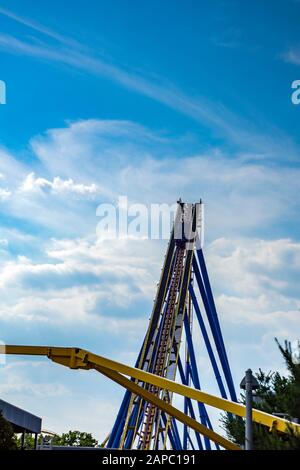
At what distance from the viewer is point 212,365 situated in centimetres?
3591

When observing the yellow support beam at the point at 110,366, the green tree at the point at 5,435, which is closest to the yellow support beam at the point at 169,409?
the yellow support beam at the point at 110,366

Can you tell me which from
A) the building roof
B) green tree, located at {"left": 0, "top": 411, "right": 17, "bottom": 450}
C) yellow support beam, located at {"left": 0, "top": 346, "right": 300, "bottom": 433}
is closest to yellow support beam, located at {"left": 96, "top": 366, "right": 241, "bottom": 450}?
yellow support beam, located at {"left": 0, "top": 346, "right": 300, "bottom": 433}

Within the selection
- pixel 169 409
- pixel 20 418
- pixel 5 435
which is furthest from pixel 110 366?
pixel 20 418

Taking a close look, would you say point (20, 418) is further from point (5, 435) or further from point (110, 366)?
point (110, 366)

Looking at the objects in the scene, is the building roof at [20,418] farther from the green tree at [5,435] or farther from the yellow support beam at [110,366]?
the yellow support beam at [110,366]

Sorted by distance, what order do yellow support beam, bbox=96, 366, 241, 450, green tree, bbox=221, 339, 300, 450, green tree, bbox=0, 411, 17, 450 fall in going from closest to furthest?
1. green tree, bbox=221, 339, 300, 450
2. yellow support beam, bbox=96, 366, 241, 450
3. green tree, bbox=0, 411, 17, 450

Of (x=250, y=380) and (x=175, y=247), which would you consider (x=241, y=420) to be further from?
(x=175, y=247)

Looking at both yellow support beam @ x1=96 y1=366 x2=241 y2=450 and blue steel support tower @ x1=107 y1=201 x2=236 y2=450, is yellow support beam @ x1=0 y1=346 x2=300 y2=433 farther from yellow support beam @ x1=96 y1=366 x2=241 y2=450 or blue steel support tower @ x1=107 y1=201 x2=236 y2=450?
blue steel support tower @ x1=107 y1=201 x2=236 y2=450

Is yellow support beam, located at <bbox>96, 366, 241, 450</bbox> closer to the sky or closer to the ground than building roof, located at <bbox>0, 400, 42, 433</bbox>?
closer to the sky

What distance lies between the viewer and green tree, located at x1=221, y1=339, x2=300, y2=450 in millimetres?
10470

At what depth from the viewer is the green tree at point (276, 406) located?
10470 millimetres

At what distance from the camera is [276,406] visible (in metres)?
19.9
